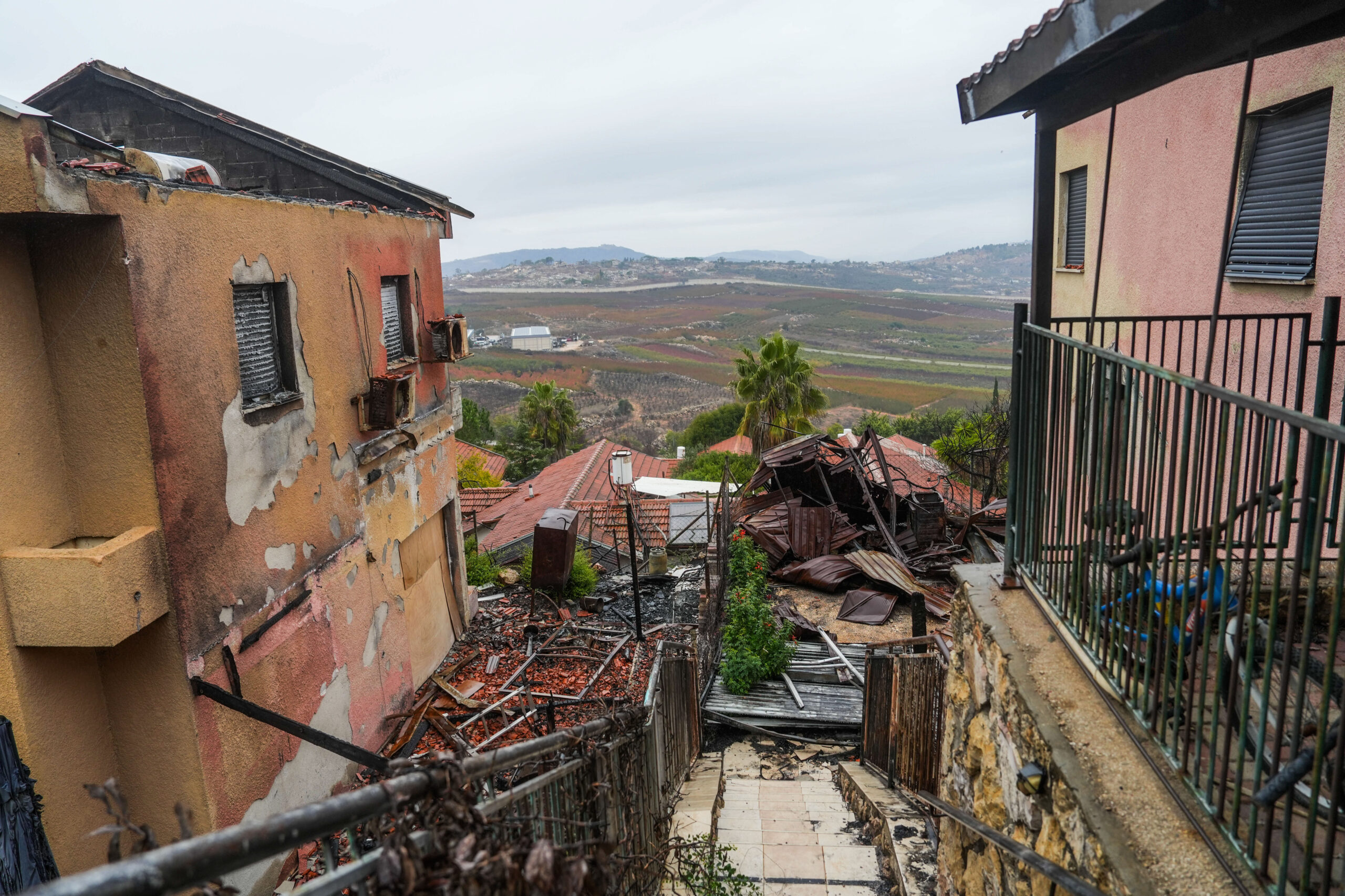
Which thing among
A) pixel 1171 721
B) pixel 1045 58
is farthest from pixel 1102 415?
pixel 1045 58

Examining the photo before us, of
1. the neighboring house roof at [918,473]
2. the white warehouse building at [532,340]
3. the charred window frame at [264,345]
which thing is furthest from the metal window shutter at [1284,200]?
the white warehouse building at [532,340]

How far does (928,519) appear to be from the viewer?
15.5 m

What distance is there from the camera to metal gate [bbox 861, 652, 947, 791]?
23.8 feet

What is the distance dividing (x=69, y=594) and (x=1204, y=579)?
5.58 meters

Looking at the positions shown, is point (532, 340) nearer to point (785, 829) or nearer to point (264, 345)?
point (264, 345)

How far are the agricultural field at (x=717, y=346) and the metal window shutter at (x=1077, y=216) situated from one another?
32.7 meters

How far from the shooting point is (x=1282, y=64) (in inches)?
246

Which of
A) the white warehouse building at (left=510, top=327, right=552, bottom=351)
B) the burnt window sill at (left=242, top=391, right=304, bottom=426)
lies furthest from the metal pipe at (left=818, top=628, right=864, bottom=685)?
the white warehouse building at (left=510, top=327, right=552, bottom=351)

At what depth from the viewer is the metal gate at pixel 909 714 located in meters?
7.27

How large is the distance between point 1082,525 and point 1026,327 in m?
1.03

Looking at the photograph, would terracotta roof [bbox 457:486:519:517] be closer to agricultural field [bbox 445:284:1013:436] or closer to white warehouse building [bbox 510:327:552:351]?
agricultural field [bbox 445:284:1013:436]

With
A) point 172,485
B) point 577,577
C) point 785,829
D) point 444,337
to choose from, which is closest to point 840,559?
point 577,577

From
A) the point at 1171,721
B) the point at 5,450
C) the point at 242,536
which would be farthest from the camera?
the point at 242,536

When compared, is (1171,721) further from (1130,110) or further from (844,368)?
(844,368)
